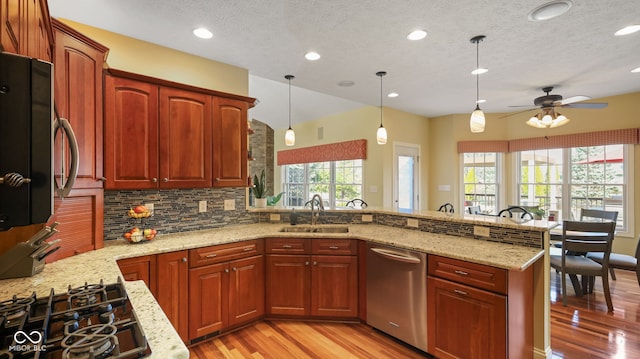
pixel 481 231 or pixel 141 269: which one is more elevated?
pixel 481 231

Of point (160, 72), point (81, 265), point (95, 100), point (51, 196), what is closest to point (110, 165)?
point (95, 100)

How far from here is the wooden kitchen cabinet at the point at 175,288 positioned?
85.7 inches

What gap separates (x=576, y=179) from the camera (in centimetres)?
507

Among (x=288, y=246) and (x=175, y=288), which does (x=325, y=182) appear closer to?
(x=288, y=246)

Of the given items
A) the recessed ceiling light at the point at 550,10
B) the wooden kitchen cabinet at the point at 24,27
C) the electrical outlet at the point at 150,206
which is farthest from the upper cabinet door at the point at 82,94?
the recessed ceiling light at the point at 550,10

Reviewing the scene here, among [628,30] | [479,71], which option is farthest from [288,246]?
[628,30]

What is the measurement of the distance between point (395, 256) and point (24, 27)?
2.42 meters

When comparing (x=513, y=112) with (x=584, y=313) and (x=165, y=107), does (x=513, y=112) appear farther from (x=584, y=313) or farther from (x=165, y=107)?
(x=165, y=107)

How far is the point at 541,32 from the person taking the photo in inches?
100.0

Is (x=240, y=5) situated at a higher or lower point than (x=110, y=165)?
higher

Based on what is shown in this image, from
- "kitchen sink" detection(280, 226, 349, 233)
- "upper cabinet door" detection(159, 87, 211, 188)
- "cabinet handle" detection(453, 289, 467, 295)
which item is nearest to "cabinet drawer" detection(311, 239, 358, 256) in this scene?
"kitchen sink" detection(280, 226, 349, 233)

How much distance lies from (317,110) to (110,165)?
4359 millimetres

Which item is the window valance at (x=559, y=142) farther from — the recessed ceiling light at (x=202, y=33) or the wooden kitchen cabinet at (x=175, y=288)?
the wooden kitchen cabinet at (x=175, y=288)

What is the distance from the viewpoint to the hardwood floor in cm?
229
